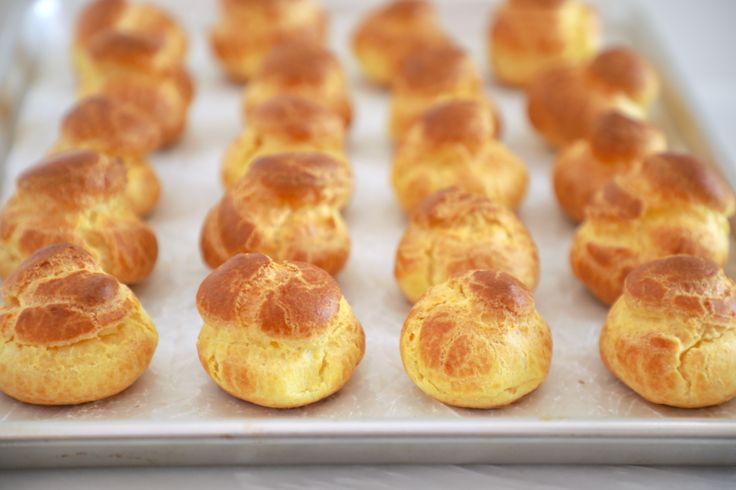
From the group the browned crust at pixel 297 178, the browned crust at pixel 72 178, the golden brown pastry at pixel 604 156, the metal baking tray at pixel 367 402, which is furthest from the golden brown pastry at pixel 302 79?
the golden brown pastry at pixel 604 156

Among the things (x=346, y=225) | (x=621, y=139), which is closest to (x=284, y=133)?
(x=346, y=225)

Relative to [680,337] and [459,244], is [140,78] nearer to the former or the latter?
[459,244]

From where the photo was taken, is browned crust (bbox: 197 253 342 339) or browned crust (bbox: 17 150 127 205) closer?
browned crust (bbox: 197 253 342 339)

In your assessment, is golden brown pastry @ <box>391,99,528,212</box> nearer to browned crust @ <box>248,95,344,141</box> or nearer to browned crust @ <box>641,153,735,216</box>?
browned crust @ <box>248,95,344,141</box>

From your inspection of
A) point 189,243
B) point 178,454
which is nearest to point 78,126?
point 189,243

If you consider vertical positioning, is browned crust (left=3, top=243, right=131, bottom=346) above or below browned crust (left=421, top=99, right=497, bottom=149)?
above

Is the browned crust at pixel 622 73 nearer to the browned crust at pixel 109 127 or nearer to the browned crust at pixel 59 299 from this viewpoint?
the browned crust at pixel 109 127

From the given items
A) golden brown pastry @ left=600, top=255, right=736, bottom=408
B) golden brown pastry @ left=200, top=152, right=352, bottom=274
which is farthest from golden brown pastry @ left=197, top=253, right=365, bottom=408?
golden brown pastry @ left=600, top=255, right=736, bottom=408
